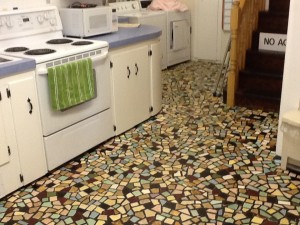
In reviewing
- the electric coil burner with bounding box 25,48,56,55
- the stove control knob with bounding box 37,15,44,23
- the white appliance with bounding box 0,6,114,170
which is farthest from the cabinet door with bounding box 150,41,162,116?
the electric coil burner with bounding box 25,48,56,55

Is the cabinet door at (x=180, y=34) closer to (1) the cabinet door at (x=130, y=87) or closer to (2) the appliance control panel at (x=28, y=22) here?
(1) the cabinet door at (x=130, y=87)

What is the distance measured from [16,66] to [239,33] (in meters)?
2.56

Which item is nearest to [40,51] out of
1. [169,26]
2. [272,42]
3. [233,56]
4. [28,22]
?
[28,22]

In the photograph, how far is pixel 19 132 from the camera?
2.58 metres

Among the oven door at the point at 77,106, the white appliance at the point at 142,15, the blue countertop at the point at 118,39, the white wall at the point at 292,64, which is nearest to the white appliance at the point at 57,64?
the oven door at the point at 77,106

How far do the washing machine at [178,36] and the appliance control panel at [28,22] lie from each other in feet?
8.66

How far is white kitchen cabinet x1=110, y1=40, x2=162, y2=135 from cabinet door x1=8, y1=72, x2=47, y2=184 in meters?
0.87

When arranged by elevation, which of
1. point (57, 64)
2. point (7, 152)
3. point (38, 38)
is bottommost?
point (7, 152)

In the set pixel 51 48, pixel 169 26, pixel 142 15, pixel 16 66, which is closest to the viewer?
pixel 16 66

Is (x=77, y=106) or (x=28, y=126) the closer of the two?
(x=28, y=126)

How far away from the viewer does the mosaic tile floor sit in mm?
2383

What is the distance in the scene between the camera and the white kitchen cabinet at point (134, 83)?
340 centimetres

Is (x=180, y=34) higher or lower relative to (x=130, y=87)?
higher

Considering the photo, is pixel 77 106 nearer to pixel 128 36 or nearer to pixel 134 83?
pixel 134 83
